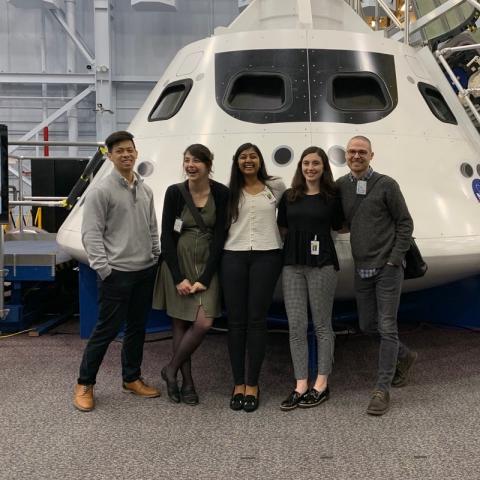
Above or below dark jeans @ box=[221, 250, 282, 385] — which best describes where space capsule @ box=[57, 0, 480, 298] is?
above

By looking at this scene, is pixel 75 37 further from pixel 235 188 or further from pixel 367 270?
pixel 367 270

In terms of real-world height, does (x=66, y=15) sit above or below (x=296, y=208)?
above

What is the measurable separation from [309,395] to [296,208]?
0.92 metres

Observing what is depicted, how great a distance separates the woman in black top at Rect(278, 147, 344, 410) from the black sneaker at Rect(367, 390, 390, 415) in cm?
27

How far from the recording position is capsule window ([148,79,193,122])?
350 centimetres

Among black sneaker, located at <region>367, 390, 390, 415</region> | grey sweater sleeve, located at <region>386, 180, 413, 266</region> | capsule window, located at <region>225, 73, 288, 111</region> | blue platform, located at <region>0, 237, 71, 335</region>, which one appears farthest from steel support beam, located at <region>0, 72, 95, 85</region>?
black sneaker, located at <region>367, 390, 390, 415</region>

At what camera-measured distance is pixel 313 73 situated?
3.24 metres

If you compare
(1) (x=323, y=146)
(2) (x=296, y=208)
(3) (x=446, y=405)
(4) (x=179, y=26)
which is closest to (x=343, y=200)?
(2) (x=296, y=208)

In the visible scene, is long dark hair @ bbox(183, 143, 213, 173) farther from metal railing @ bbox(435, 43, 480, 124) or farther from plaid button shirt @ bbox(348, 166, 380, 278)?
metal railing @ bbox(435, 43, 480, 124)

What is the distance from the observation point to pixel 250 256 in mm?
2617

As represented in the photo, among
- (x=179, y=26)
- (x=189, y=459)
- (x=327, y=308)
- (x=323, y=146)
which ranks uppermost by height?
(x=179, y=26)

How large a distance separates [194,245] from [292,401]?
→ 89 centimetres

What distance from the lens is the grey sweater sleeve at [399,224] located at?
2.51m

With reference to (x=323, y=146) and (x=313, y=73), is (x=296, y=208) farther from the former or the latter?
(x=313, y=73)
